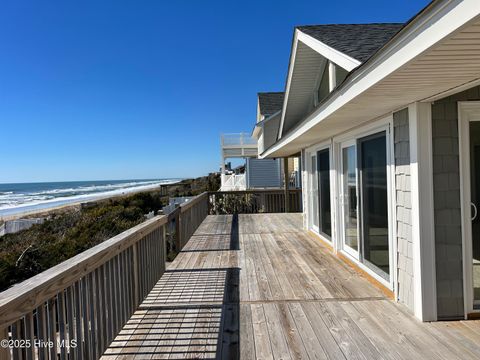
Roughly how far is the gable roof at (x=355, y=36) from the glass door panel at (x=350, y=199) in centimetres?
130

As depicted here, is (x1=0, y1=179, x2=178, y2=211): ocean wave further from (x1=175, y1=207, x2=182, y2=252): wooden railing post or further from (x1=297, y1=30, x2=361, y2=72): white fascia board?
(x1=297, y1=30, x2=361, y2=72): white fascia board

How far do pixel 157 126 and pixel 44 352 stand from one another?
3145 cm

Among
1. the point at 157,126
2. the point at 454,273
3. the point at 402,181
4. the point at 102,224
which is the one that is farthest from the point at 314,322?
the point at 157,126

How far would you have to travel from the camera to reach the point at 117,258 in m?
2.61

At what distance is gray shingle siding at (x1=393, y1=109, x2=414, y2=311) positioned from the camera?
2865 millimetres

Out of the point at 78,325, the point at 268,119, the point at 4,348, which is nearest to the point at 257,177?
the point at 268,119

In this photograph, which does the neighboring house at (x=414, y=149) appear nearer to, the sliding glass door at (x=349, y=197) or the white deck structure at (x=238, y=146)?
the sliding glass door at (x=349, y=197)

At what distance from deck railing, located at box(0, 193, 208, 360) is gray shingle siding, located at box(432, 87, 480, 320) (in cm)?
277

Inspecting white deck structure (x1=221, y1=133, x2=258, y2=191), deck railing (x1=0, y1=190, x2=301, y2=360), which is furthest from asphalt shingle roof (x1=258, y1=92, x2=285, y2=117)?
deck railing (x1=0, y1=190, x2=301, y2=360)

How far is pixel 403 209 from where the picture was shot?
2.99 meters

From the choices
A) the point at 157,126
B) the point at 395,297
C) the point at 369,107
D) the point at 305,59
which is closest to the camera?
the point at 369,107

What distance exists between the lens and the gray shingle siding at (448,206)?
2.68 metres

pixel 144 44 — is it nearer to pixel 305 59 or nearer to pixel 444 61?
pixel 305 59

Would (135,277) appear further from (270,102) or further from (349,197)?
(270,102)
